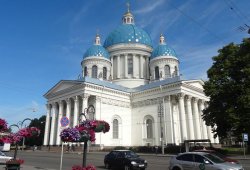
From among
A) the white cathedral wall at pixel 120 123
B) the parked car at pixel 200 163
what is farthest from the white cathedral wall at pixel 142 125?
the parked car at pixel 200 163

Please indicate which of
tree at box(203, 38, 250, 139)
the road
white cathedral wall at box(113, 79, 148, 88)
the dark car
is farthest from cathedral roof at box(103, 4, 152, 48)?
the dark car

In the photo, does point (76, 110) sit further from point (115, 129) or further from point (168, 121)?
point (168, 121)

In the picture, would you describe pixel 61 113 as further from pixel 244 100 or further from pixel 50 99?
pixel 244 100

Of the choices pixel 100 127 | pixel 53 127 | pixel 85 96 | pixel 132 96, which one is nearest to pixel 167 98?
pixel 132 96

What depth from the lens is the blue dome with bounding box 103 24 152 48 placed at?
6471 centimetres

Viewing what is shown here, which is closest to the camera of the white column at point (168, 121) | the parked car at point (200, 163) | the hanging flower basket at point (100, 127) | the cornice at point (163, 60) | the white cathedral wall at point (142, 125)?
the hanging flower basket at point (100, 127)

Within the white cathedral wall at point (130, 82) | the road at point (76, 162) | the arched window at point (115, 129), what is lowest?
the road at point (76, 162)

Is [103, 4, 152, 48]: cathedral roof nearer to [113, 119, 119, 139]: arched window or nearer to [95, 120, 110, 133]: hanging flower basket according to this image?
[113, 119, 119, 139]: arched window

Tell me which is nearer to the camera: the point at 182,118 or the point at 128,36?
the point at 182,118

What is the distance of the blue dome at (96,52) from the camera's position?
6184cm

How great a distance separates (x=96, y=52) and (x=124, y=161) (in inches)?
1756

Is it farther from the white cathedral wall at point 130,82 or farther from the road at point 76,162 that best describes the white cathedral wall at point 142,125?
the road at point 76,162

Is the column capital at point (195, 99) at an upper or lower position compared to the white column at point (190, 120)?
upper

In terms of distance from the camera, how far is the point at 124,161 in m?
19.8
